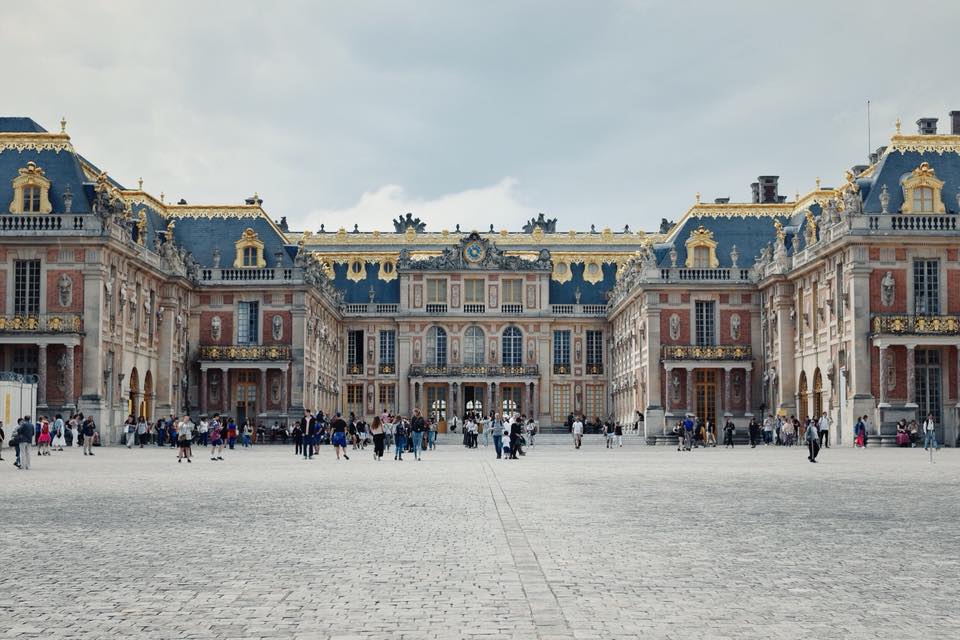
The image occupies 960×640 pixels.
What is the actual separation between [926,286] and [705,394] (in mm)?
16858

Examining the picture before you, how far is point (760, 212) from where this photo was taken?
64.2m

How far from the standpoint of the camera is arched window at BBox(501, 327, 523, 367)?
80.2m

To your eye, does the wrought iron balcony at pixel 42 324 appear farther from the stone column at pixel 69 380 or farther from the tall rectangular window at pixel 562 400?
the tall rectangular window at pixel 562 400

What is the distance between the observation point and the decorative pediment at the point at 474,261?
262 ft

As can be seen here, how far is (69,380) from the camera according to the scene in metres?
46.6

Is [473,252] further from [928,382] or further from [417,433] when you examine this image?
[417,433]

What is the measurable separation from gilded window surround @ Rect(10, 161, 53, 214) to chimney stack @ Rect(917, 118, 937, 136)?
35.5 metres

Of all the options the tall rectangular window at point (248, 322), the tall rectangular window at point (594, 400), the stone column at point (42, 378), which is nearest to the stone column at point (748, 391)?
the tall rectangular window at point (594, 400)

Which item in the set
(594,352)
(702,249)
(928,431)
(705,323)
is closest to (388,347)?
(594,352)

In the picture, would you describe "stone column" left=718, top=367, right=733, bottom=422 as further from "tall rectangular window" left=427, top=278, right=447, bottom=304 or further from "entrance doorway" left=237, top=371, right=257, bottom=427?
"tall rectangular window" left=427, top=278, right=447, bottom=304

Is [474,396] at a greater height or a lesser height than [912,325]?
lesser

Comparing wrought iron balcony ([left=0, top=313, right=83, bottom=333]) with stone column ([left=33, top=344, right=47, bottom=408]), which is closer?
stone column ([left=33, top=344, right=47, bottom=408])

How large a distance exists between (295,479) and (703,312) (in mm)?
41002

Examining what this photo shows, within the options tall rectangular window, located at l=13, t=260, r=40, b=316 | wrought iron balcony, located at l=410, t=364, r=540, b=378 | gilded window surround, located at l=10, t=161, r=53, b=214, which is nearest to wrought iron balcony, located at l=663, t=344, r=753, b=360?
wrought iron balcony, located at l=410, t=364, r=540, b=378
